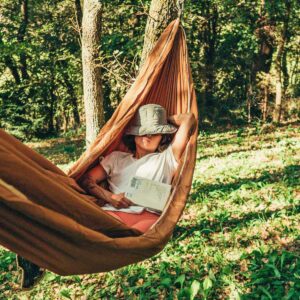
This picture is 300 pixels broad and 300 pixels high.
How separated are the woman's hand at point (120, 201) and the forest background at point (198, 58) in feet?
21.6

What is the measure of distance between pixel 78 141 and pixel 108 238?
30.5ft

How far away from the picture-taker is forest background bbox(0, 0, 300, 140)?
930cm

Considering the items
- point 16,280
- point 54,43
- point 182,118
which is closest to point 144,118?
point 182,118

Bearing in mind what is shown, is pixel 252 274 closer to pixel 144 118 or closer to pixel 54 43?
pixel 144 118

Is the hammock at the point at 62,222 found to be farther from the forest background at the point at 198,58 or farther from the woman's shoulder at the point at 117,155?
the forest background at the point at 198,58

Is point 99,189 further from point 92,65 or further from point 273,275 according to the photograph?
point 92,65

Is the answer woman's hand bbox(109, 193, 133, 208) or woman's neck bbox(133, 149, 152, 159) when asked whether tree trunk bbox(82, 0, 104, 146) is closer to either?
woman's neck bbox(133, 149, 152, 159)

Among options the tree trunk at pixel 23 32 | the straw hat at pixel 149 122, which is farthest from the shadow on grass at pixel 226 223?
the tree trunk at pixel 23 32

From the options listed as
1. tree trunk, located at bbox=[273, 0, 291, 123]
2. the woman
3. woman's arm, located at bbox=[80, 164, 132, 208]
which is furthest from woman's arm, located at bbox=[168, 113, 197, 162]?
tree trunk, located at bbox=[273, 0, 291, 123]

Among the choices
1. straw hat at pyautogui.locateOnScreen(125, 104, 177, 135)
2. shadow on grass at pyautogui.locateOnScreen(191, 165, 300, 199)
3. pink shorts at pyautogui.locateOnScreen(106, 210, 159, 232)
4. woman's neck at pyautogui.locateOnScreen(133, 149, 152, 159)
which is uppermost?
straw hat at pyautogui.locateOnScreen(125, 104, 177, 135)

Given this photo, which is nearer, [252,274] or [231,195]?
[252,274]

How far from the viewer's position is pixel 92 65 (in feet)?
14.0

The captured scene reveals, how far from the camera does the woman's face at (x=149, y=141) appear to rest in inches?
114

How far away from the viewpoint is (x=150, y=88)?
318cm
